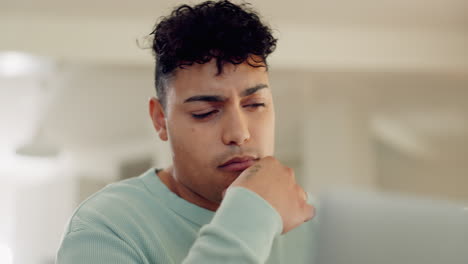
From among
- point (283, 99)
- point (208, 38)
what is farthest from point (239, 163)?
point (283, 99)

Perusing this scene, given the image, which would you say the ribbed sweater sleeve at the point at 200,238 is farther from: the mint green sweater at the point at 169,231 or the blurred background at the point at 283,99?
the blurred background at the point at 283,99

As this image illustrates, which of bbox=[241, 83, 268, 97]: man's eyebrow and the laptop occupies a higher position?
bbox=[241, 83, 268, 97]: man's eyebrow

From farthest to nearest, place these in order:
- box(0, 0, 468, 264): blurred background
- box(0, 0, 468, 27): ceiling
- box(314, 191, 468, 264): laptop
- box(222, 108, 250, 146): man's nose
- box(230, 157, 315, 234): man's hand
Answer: box(0, 0, 468, 264): blurred background → box(0, 0, 468, 27): ceiling → box(222, 108, 250, 146): man's nose → box(230, 157, 315, 234): man's hand → box(314, 191, 468, 264): laptop

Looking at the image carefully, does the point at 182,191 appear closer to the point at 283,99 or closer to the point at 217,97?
the point at 217,97

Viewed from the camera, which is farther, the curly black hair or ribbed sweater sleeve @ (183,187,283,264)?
the curly black hair

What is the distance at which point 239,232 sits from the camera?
596 mm

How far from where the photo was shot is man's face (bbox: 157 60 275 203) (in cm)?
79

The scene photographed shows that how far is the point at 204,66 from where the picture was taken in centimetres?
81

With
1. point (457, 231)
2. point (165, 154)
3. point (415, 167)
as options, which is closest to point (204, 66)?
point (457, 231)

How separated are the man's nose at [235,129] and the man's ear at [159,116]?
19 centimetres

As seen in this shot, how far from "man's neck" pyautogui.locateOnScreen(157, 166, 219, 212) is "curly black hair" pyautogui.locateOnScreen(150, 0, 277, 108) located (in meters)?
0.12

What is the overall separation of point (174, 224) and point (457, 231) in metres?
0.44

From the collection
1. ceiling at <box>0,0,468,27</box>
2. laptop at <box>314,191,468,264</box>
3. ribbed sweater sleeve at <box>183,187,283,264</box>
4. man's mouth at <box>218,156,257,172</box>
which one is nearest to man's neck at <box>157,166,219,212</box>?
man's mouth at <box>218,156,257,172</box>

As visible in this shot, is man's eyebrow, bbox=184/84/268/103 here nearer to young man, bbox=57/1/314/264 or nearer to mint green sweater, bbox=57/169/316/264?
young man, bbox=57/1/314/264
